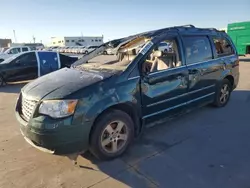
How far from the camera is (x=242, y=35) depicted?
52.6ft

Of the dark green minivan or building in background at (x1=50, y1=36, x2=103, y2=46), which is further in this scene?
building in background at (x1=50, y1=36, x2=103, y2=46)

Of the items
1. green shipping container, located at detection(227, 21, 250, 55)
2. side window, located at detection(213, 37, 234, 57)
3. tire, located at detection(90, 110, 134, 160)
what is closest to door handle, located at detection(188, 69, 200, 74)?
side window, located at detection(213, 37, 234, 57)

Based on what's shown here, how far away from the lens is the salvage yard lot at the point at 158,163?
2918mm

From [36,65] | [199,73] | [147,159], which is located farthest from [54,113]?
[36,65]

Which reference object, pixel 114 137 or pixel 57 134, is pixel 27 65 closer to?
pixel 114 137

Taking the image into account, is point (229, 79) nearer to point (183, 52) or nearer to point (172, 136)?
point (183, 52)

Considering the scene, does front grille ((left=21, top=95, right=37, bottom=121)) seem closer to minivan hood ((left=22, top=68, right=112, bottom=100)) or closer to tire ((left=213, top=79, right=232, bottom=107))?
minivan hood ((left=22, top=68, right=112, bottom=100))

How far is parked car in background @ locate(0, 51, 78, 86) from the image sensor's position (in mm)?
10000

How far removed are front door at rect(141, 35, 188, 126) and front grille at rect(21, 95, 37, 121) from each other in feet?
5.14

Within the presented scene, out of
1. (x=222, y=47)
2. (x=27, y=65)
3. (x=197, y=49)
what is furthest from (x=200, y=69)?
(x=27, y=65)

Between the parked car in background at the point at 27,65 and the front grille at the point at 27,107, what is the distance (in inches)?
269

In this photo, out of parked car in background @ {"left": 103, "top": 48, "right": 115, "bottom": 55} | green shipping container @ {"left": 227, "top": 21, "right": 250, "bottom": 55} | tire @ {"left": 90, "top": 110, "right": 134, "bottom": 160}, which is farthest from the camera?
green shipping container @ {"left": 227, "top": 21, "right": 250, "bottom": 55}

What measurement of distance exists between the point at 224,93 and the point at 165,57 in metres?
2.15

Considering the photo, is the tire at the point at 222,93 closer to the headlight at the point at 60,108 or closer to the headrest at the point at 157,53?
→ the headrest at the point at 157,53
